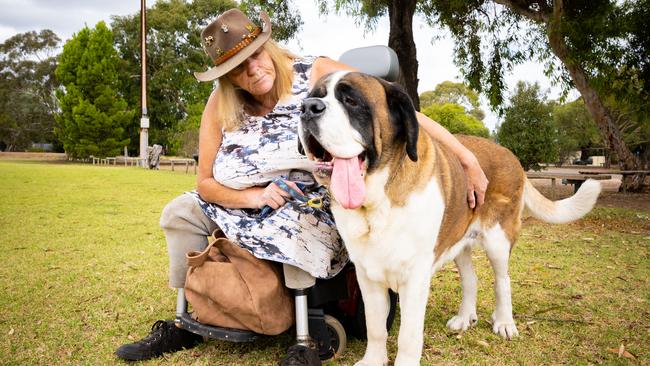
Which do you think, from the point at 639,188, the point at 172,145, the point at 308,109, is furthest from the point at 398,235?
the point at 172,145

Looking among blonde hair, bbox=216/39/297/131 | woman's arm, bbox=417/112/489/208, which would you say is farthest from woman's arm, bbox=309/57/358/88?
woman's arm, bbox=417/112/489/208

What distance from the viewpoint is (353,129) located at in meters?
2.39

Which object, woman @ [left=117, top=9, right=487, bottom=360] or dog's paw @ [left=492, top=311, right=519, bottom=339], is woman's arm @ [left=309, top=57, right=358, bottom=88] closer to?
woman @ [left=117, top=9, right=487, bottom=360]

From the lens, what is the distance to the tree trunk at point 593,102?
1186 centimetres

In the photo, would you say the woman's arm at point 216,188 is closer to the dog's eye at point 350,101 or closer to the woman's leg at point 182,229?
the woman's leg at point 182,229

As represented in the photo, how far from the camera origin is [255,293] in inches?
109

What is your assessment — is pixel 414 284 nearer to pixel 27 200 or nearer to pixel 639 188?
pixel 27 200

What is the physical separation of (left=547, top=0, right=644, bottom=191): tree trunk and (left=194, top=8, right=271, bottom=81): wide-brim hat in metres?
10.4

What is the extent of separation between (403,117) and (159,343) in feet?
6.60

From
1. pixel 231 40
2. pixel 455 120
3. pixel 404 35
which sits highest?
pixel 455 120

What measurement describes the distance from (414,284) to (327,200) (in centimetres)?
71

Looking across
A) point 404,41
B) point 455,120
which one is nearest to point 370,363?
point 404,41

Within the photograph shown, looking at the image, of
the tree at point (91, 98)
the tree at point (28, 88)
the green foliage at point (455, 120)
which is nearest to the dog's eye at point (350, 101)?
the tree at point (91, 98)

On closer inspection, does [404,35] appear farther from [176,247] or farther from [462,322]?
[176,247]
